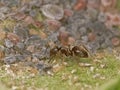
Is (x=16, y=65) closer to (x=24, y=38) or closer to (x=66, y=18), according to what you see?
(x=24, y=38)

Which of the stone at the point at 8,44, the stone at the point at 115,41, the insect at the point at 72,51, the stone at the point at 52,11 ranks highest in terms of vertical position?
the stone at the point at 52,11

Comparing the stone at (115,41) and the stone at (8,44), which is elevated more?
the stone at (8,44)

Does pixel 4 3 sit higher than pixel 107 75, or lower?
higher

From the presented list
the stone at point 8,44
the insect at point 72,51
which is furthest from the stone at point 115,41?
the stone at point 8,44

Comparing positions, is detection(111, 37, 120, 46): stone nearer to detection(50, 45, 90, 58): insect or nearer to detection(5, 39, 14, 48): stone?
detection(50, 45, 90, 58): insect

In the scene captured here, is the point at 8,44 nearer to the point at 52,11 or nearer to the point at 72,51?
the point at 72,51

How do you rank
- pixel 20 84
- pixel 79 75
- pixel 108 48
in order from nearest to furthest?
pixel 20 84 < pixel 79 75 < pixel 108 48

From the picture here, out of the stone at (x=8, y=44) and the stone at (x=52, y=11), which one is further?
the stone at (x=52, y=11)

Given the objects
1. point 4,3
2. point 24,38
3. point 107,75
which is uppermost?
point 4,3

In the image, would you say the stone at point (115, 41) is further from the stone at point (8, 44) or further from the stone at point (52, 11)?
the stone at point (8, 44)

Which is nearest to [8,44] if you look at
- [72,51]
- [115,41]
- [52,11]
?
[72,51]

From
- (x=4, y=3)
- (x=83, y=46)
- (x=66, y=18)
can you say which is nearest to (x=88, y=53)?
(x=83, y=46)
